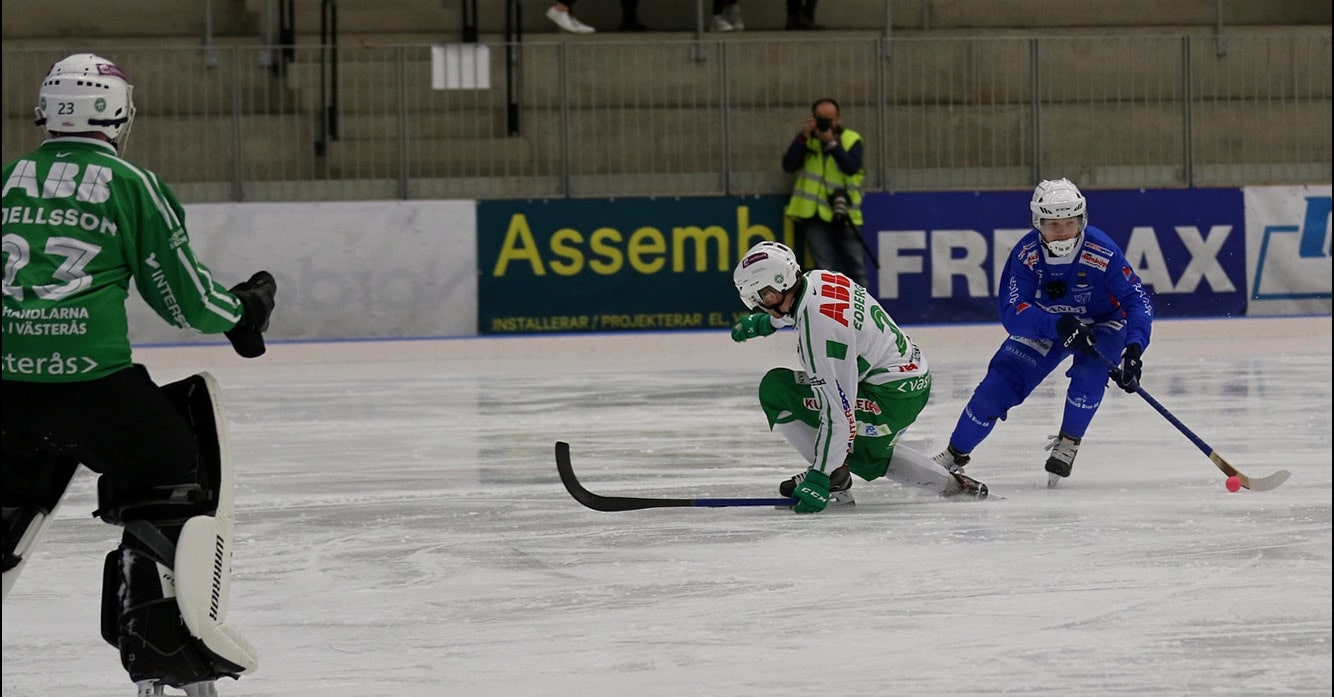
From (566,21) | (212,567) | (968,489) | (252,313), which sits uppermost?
(566,21)

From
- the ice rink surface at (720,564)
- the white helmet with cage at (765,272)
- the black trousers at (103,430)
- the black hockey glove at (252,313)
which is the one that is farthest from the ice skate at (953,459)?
the black trousers at (103,430)

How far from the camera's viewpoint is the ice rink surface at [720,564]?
3.94 metres

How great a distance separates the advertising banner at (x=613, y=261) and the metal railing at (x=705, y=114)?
0.24m

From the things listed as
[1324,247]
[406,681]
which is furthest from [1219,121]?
[406,681]

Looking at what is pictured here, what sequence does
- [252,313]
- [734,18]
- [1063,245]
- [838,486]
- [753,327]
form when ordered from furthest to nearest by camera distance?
[734,18]
[1063,245]
[753,327]
[838,486]
[252,313]

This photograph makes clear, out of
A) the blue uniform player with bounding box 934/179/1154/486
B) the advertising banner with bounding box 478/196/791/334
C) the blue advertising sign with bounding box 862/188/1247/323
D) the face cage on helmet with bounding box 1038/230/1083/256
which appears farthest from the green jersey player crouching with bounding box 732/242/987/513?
the blue advertising sign with bounding box 862/188/1247/323

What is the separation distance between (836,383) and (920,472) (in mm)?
648

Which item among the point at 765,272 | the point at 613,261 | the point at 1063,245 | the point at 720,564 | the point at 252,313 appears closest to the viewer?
the point at 252,313

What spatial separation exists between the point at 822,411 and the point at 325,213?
340 inches

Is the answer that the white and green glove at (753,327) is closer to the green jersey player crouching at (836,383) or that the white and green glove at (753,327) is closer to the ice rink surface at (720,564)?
the green jersey player crouching at (836,383)

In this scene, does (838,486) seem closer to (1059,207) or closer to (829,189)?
(1059,207)

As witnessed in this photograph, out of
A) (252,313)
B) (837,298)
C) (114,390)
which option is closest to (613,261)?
(837,298)

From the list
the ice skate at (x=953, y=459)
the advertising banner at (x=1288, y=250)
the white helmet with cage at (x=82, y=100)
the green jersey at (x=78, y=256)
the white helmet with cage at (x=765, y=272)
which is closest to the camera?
the green jersey at (x=78, y=256)

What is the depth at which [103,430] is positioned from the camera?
3.53 meters
